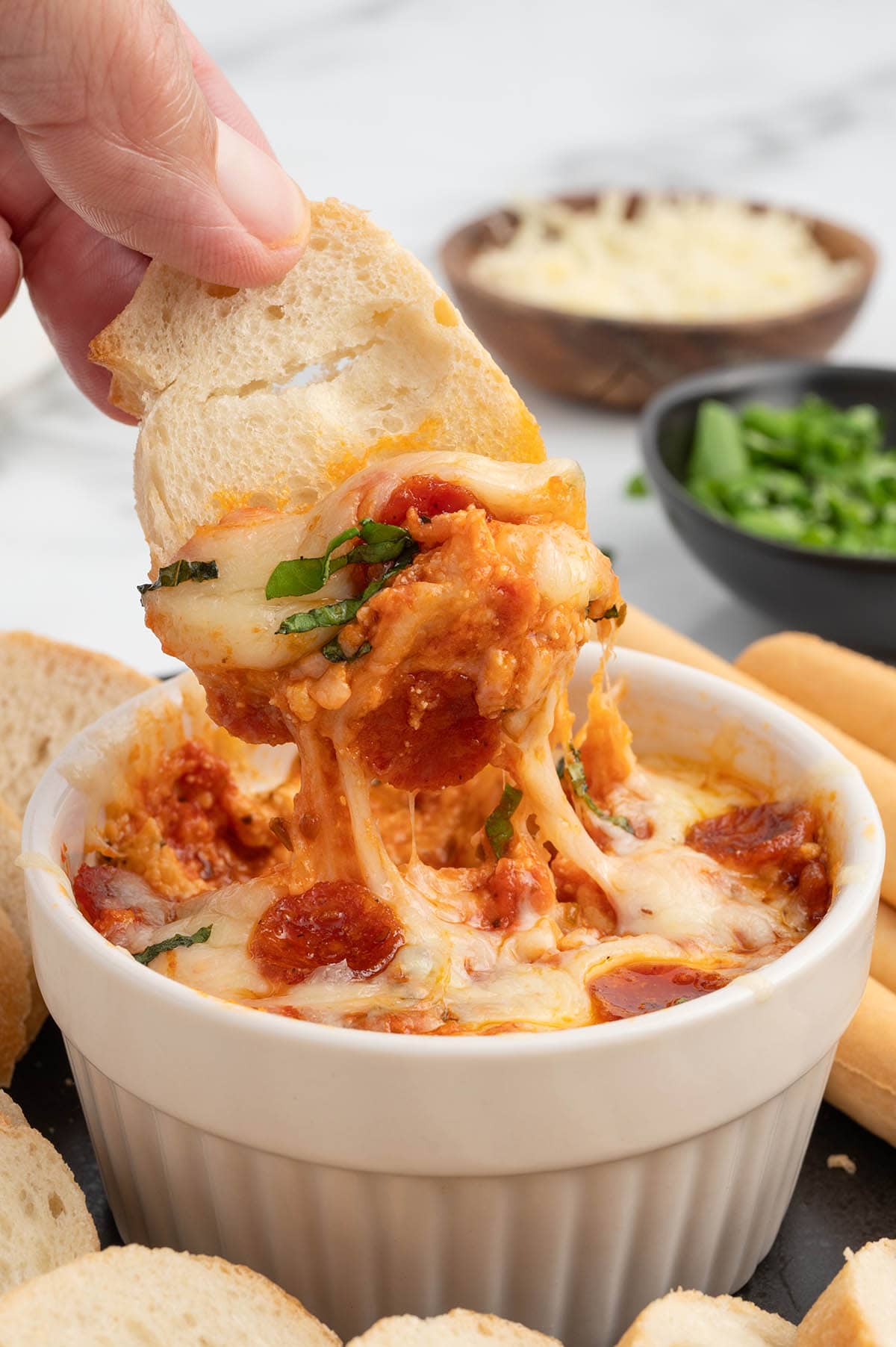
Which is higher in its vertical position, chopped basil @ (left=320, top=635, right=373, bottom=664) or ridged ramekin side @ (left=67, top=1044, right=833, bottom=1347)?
chopped basil @ (left=320, top=635, right=373, bottom=664)

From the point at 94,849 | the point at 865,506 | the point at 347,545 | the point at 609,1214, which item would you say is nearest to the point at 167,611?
the point at 347,545

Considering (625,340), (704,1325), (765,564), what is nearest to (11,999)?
(704,1325)

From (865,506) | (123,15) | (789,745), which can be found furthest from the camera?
(865,506)

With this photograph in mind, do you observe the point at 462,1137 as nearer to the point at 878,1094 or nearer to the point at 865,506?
the point at 878,1094

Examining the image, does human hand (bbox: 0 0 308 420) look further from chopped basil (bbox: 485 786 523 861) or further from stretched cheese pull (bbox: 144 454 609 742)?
chopped basil (bbox: 485 786 523 861)

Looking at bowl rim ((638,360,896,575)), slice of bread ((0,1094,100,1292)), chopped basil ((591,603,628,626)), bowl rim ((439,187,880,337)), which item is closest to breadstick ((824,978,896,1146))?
chopped basil ((591,603,628,626))

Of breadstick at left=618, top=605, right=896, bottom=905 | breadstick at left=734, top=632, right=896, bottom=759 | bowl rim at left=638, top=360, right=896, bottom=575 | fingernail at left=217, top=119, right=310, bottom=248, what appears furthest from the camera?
bowl rim at left=638, top=360, right=896, bottom=575

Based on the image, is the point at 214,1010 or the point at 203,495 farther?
the point at 203,495

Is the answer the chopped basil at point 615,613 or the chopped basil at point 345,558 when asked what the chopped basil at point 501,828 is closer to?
the chopped basil at point 615,613
